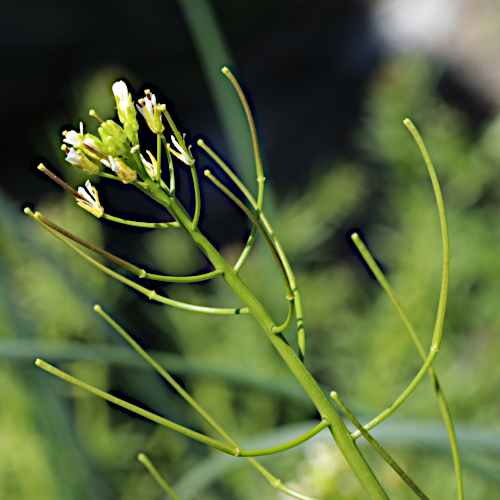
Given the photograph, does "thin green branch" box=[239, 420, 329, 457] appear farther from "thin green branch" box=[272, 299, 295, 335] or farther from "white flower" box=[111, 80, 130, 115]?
"white flower" box=[111, 80, 130, 115]

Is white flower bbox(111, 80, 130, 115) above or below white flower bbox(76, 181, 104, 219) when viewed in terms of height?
above

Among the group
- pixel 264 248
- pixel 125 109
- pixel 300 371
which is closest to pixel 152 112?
pixel 125 109

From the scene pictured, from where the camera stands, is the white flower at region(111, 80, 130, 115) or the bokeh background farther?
the bokeh background

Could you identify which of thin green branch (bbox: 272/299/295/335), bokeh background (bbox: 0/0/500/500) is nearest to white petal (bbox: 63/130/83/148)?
thin green branch (bbox: 272/299/295/335)

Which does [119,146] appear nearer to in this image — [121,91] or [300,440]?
[121,91]

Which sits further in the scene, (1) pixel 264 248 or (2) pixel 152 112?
(1) pixel 264 248

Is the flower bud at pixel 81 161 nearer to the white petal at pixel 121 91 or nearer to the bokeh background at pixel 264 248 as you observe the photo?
the white petal at pixel 121 91
